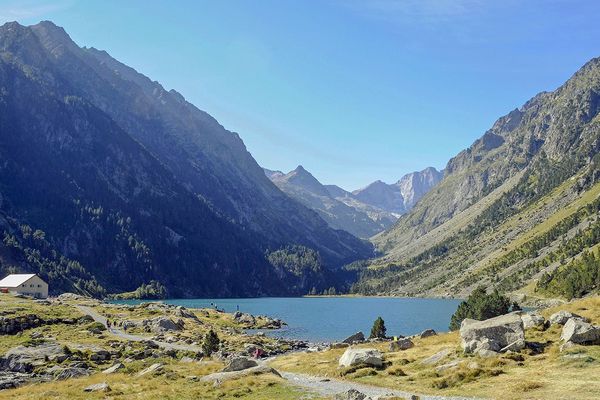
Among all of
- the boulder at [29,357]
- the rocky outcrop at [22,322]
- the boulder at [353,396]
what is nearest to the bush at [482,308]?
the boulder at [353,396]

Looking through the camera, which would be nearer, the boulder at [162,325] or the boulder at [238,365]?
the boulder at [238,365]

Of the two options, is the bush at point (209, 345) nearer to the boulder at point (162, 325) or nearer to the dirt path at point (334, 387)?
the dirt path at point (334, 387)

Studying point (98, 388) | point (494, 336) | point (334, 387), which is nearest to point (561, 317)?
point (494, 336)

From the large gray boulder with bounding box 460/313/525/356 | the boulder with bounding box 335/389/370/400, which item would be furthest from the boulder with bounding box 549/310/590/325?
the boulder with bounding box 335/389/370/400

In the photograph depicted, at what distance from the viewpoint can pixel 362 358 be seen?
43.0 m

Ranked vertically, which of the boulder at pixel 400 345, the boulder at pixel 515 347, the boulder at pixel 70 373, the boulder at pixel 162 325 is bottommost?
the boulder at pixel 162 325

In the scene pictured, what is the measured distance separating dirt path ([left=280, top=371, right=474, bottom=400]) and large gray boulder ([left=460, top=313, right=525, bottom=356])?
9.28 metres

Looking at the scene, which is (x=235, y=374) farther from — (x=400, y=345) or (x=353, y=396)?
(x=400, y=345)

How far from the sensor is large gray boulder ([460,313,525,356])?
3894 cm

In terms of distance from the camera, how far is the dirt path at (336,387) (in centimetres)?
3178

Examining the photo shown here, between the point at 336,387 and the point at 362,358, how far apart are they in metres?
6.87

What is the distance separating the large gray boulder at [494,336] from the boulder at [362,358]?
7.09m

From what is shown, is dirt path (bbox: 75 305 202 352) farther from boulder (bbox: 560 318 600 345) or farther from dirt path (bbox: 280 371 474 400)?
boulder (bbox: 560 318 600 345)

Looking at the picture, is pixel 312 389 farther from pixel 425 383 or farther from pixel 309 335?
pixel 309 335
